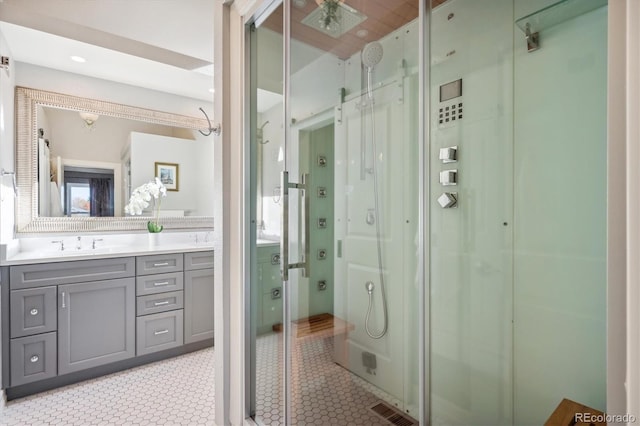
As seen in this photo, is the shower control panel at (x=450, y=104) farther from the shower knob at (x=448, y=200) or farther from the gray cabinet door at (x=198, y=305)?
the gray cabinet door at (x=198, y=305)

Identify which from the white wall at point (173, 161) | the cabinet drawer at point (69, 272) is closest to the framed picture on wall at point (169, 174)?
the white wall at point (173, 161)

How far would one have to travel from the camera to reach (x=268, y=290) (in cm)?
176

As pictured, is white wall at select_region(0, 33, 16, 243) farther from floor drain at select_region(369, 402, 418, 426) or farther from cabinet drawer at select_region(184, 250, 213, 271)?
floor drain at select_region(369, 402, 418, 426)

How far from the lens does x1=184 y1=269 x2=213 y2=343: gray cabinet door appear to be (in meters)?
2.80

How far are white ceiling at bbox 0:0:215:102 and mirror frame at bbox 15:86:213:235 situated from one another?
10.1 inches

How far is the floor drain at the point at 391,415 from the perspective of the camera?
5.03 feet

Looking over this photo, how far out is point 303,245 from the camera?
1733 millimetres

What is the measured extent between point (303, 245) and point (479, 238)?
33.8 inches

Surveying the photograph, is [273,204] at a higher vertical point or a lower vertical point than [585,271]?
higher

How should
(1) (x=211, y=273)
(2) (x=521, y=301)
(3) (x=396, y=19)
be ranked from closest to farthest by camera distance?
(2) (x=521, y=301) < (3) (x=396, y=19) < (1) (x=211, y=273)

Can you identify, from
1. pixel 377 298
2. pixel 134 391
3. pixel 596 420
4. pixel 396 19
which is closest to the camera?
pixel 596 420

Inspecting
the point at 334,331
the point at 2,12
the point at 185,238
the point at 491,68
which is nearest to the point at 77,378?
the point at 185,238

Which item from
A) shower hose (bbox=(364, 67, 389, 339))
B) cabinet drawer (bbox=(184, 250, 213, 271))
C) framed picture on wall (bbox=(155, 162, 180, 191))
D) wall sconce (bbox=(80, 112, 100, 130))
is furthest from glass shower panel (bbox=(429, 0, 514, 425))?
wall sconce (bbox=(80, 112, 100, 130))

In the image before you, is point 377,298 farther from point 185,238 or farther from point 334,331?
point 185,238
